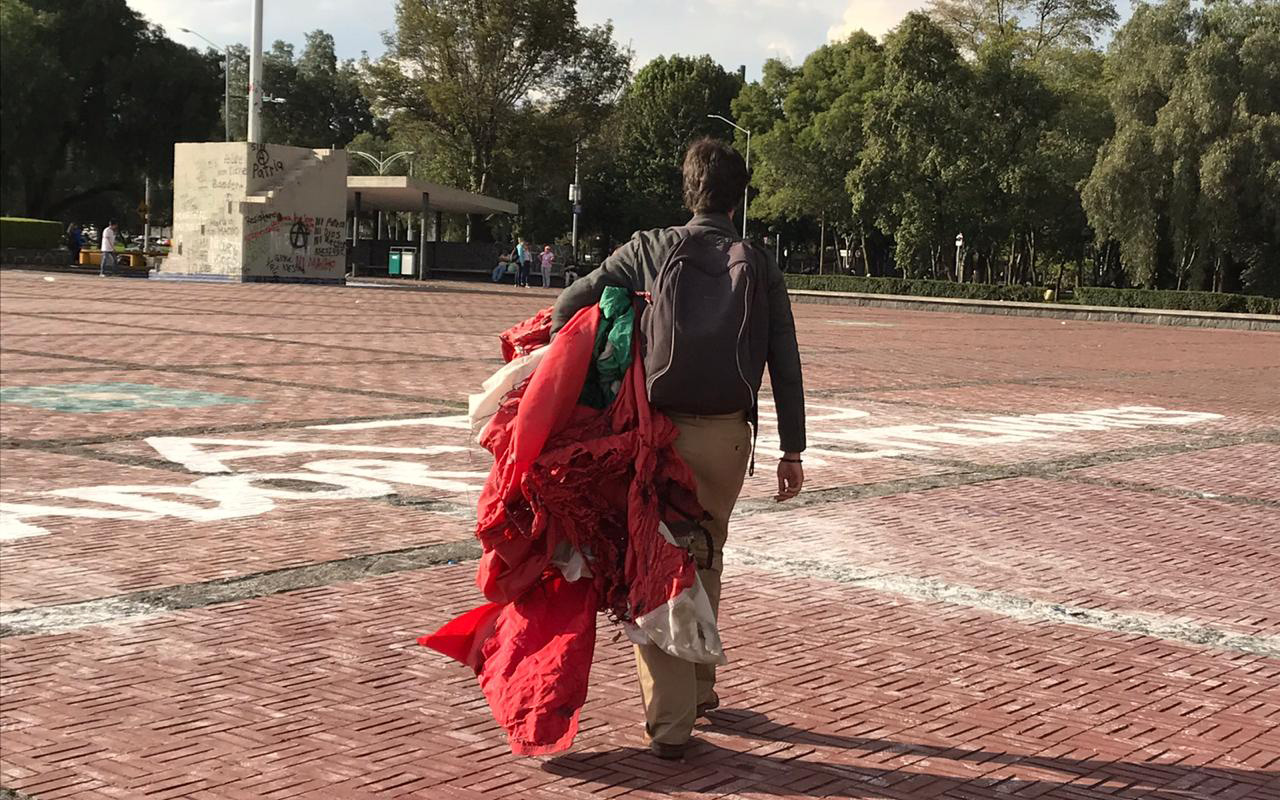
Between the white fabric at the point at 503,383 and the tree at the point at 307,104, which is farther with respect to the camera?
the tree at the point at 307,104

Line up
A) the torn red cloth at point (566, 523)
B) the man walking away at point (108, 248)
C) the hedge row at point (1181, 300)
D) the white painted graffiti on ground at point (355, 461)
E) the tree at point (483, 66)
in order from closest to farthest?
1. the torn red cloth at point (566, 523)
2. the white painted graffiti on ground at point (355, 461)
3. the man walking away at point (108, 248)
4. the hedge row at point (1181, 300)
5. the tree at point (483, 66)

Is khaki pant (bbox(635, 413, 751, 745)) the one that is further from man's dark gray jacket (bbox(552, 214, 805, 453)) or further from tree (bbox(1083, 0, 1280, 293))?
tree (bbox(1083, 0, 1280, 293))

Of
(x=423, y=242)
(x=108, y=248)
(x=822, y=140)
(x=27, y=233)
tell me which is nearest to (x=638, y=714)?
(x=108, y=248)

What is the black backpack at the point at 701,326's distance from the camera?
3.96 m

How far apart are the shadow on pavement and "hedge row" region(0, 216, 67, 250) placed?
46.4m

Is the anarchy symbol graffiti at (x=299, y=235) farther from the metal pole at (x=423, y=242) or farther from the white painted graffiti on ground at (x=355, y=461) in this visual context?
the white painted graffiti on ground at (x=355, y=461)

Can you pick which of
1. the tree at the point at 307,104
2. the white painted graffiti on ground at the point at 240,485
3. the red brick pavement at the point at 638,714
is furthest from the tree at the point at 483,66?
the red brick pavement at the point at 638,714

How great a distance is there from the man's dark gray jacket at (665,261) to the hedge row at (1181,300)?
1578 inches

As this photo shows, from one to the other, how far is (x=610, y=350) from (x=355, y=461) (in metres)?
5.51

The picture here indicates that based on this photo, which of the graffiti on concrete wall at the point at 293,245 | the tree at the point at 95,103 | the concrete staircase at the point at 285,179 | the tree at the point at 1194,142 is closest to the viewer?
the concrete staircase at the point at 285,179

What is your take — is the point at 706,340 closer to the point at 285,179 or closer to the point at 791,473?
the point at 791,473

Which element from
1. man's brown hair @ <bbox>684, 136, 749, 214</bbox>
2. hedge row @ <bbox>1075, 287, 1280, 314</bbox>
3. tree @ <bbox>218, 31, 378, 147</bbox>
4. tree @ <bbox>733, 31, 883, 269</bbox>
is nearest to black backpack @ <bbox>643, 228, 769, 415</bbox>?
man's brown hair @ <bbox>684, 136, 749, 214</bbox>

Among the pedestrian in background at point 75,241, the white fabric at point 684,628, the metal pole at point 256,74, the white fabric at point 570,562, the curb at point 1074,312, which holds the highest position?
the metal pole at point 256,74

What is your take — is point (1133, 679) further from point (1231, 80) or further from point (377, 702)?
point (1231, 80)
